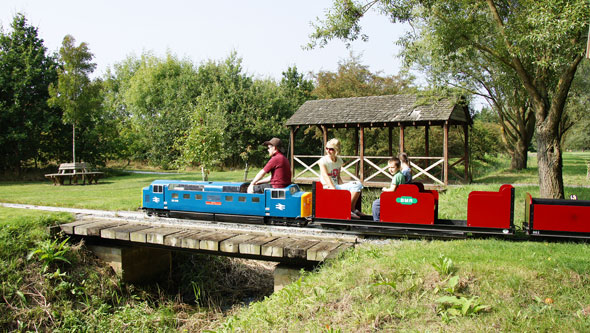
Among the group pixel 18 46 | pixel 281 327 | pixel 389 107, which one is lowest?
pixel 281 327

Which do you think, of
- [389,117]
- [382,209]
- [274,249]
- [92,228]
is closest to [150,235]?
[92,228]

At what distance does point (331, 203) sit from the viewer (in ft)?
27.8

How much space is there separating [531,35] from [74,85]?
851 inches

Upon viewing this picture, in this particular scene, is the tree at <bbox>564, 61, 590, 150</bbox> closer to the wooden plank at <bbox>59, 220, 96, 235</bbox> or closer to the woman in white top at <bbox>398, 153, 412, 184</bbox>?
the woman in white top at <bbox>398, 153, 412, 184</bbox>

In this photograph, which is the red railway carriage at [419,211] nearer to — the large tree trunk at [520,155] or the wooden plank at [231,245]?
the wooden plank at [231,245]

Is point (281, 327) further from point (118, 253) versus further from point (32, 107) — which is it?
point (32, 107)

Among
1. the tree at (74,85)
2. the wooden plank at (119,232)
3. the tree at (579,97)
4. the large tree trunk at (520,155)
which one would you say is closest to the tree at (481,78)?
the large tree trunk at (520,155)

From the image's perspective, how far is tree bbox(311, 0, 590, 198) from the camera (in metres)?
9.55

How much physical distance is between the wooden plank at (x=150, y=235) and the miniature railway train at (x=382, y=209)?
57.3 inches

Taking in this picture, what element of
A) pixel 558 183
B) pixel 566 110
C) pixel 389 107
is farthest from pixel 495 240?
pixel 566 110

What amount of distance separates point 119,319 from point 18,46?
24.6 m

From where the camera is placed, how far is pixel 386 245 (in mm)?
7254

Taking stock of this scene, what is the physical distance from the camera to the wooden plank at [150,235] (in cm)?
852

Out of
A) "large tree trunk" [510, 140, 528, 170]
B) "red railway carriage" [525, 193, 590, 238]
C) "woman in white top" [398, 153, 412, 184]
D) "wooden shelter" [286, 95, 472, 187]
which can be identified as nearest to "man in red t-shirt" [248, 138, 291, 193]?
"woman in white top" [398, 153, 412, 184]
